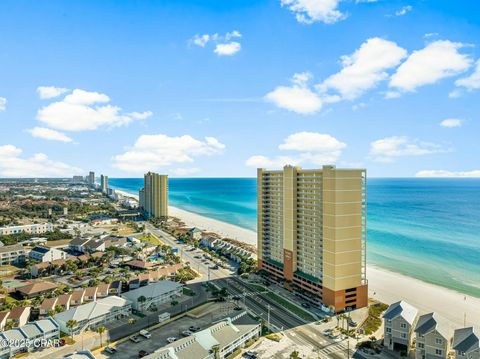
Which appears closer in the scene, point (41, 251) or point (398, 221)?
point (41, 251)

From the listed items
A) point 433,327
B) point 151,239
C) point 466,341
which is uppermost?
point 433,327

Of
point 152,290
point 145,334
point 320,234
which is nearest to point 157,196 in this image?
point 152,290

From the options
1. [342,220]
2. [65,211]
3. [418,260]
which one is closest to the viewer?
[342,220]

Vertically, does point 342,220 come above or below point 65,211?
above

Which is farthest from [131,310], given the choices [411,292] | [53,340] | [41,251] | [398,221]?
[398,221]

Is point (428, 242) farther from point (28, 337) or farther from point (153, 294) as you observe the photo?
point (28, 337)

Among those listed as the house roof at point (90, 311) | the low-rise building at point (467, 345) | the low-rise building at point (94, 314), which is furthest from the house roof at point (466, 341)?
the house roof at point (90, 311)

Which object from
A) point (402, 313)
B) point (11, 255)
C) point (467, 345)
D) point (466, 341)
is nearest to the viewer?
point (467, 345)

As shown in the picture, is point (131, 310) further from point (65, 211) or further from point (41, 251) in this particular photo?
point (65, 211)
